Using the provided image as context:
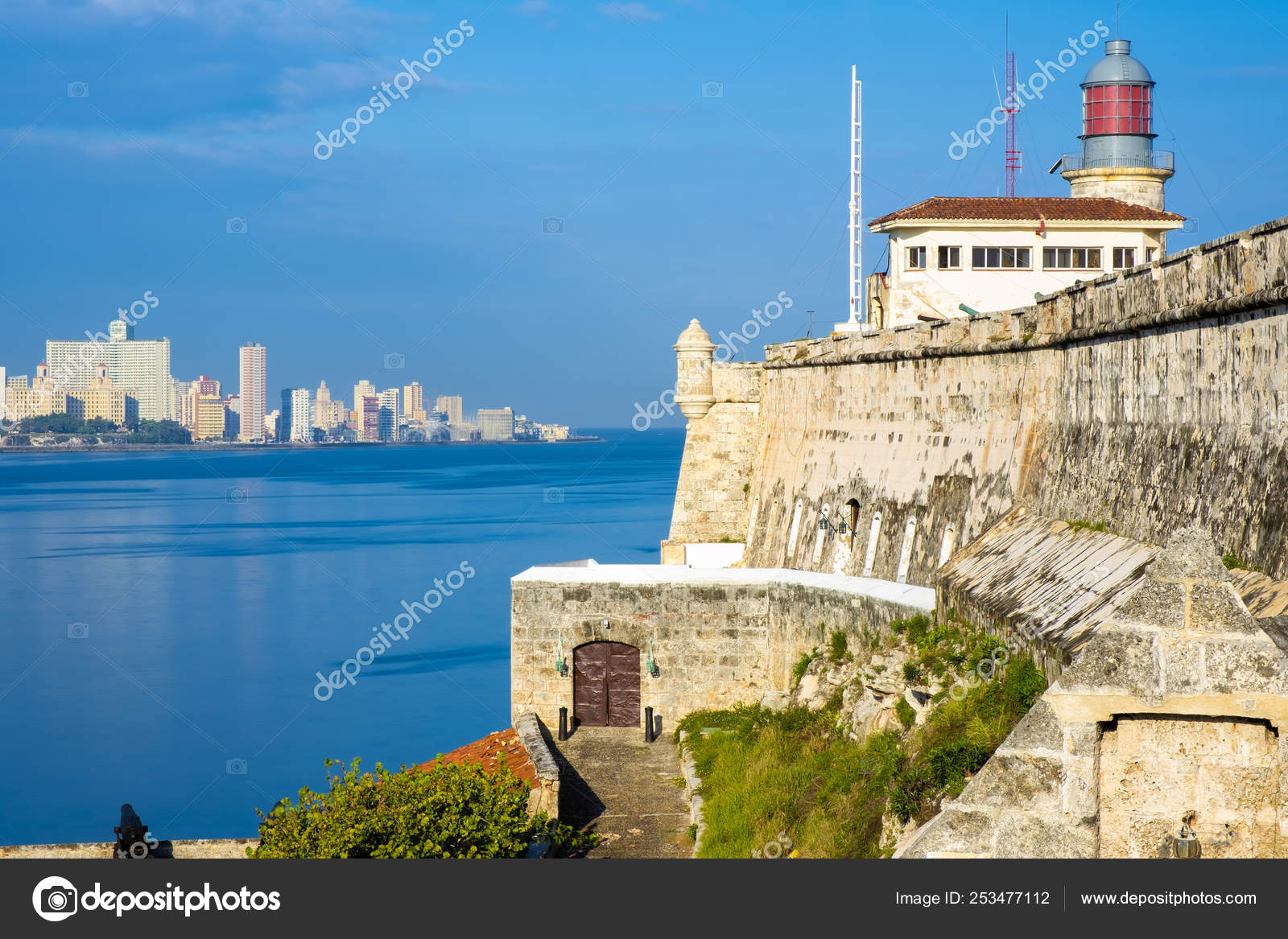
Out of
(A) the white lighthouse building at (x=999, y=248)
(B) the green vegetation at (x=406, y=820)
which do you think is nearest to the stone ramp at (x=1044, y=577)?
(B) the green vegetation at (x=406, y=820)

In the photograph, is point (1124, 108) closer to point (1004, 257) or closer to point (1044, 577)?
point (1004, 257)

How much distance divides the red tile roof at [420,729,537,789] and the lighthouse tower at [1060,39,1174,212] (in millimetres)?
25431

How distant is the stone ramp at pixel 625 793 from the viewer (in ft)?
62.0

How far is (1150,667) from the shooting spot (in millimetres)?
7723

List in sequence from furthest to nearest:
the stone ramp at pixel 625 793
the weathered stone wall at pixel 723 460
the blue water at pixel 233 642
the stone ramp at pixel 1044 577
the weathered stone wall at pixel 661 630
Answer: the blue water at pixel 233 642 < the weathered stone wall at pixel 723 460 < the weathered stone wall at pixel 661 630 < the stone ramp at pixel 625 793 < the stone ramp at pixel 1044 577

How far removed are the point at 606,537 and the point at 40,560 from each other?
3390 cm

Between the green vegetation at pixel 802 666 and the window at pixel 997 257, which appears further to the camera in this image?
the window at pixel 997 257

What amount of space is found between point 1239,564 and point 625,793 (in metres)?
11.9

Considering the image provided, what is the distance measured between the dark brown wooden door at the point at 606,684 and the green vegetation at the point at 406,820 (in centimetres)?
803

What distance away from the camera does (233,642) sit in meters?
59.0

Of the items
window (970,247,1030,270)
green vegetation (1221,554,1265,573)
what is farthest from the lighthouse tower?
green vegetation (1221,554,1265,573)

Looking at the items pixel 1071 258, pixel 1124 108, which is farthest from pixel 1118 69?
pixel 1071 258

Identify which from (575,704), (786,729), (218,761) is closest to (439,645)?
(218,761)

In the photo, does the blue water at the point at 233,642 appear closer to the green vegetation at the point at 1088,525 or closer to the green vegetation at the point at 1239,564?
the green vegetation at the point at 1088,525
